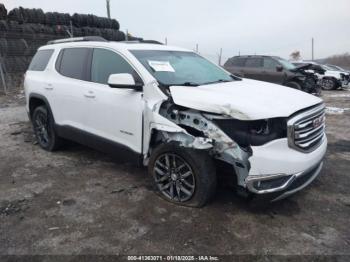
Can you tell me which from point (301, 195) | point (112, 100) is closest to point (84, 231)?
point (112, 100)

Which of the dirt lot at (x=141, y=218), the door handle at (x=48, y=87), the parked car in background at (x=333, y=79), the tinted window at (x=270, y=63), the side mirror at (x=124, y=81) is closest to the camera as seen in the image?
the dirt lot at (x=141, y=218)

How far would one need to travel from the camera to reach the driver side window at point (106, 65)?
4.21 meters

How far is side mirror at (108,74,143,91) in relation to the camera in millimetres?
3799

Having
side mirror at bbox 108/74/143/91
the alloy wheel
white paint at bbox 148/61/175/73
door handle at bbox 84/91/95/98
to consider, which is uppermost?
white paint at bbox 148/61/175/73

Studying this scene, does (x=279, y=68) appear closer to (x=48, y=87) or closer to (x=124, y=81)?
(x=48, y=87)

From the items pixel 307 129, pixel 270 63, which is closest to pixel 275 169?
pixel 307 129

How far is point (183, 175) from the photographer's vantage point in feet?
11.9

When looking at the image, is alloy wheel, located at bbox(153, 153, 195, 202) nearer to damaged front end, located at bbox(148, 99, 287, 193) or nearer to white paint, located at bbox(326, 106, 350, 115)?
damaged front end, located at bbox(148, 99, 287, 193)

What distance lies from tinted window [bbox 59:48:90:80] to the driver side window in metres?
0.19

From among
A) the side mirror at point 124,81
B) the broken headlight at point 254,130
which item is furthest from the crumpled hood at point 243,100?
the side mirror at point 124,81

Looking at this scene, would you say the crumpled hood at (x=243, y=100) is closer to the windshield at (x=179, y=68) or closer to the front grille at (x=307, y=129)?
the front grille at (x=307, y=129)

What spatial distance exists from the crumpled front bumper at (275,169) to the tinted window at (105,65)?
1846mm

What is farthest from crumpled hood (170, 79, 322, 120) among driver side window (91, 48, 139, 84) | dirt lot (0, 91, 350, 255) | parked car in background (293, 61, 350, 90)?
parked car in background (293, 61, 350, 90)

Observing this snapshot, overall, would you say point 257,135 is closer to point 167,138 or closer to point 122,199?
point 167,138
